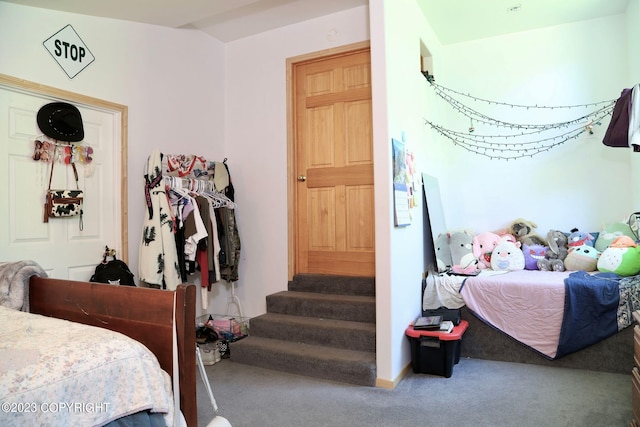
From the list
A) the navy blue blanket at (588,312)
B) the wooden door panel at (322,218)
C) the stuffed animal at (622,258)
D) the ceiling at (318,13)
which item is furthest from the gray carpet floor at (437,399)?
the ceiling at (318,13)

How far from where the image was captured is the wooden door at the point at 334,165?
3.64 m

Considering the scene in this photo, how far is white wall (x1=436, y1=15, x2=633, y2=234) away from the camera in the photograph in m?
3.94

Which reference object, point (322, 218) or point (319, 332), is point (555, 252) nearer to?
point (322, 218)

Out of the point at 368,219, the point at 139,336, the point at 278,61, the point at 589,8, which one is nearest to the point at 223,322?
the point at 368,219

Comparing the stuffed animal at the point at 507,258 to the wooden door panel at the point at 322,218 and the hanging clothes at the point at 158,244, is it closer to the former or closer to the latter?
the wooden door panel at the point at 322,218

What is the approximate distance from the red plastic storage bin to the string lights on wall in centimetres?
198

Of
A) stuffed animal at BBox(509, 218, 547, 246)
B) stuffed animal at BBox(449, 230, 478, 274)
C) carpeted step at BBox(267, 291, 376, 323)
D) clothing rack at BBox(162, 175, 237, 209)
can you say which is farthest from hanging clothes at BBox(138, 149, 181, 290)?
stuffed animal at BBox(509, 218, 547, 246)

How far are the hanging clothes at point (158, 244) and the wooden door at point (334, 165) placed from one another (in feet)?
3.92

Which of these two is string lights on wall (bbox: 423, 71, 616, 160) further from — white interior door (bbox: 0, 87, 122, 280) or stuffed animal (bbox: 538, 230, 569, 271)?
white interior door (bbox: 0, 87, 122, 280)

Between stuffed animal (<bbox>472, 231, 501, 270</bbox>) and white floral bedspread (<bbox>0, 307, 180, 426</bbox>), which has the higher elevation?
stuffed animal (<bbox>472, 231, 501, 270</bbox>)

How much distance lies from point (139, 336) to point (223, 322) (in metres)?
2.22

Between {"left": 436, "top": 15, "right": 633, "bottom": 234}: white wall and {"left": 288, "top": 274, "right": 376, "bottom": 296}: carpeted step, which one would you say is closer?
{"left": 288, "top": 274, "right": 376, "bottom": 296}: carpeted step

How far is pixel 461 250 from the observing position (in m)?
3.82

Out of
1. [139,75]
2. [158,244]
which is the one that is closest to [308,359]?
[158,244]
